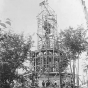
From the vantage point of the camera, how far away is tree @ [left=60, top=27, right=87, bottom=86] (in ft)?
104

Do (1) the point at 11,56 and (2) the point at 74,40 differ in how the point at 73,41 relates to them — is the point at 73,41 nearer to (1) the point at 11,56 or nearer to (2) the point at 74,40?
(2) the point at 74,40

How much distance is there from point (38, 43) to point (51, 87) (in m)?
9.51

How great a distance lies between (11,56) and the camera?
19.8 m

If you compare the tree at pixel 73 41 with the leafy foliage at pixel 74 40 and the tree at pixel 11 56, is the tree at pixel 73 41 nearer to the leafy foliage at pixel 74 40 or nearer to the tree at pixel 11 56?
the leafy foliage at pixel 74 40

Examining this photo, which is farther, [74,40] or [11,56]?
[74,40]

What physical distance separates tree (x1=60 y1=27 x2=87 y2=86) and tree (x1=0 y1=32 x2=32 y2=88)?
882 cm

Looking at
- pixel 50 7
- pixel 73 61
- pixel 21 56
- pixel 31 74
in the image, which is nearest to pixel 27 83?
pixel 31 74

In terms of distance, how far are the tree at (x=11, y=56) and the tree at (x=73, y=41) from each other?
8.82 meters

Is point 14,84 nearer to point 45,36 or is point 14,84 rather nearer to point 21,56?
point 21,56

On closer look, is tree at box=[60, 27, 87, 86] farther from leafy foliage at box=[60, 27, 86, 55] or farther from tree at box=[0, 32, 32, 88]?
tree at box=[0, 32, 32, 88]

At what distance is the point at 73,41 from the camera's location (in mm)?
31391

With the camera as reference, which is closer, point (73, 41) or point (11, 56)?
point (11, 56)

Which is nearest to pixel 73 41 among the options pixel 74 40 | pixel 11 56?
pixel 74 40

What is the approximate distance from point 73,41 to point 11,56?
14.5 m
